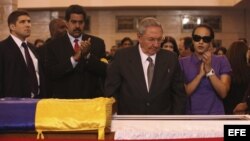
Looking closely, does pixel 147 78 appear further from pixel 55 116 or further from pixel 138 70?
pixel 55 116

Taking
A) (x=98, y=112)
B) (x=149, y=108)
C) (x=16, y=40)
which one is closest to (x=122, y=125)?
(x=98, y=112)

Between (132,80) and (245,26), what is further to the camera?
(245,26)

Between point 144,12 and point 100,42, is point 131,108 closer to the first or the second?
point 100,42

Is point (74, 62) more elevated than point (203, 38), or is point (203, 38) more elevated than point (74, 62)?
point (203, 38)

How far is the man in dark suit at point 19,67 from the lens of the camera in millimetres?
4340

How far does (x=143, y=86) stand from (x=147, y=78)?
94 millimetres

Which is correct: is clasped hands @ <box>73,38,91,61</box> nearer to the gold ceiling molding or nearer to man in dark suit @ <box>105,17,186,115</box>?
man in dark suit @ <box>105,17,186,115</box>

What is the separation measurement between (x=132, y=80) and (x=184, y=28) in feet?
40.7

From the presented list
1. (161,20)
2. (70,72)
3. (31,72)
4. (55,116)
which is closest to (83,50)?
(70,72)

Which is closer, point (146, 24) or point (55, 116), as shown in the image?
point (55, 116)

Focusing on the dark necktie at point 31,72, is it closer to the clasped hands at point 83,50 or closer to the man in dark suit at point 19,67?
the man in dark suit at point 19,67

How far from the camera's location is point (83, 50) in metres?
4.27

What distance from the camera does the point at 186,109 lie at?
3.86 m

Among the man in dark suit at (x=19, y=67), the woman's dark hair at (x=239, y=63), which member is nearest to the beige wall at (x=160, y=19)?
the woman's dark hair at (x=239, y=63)
